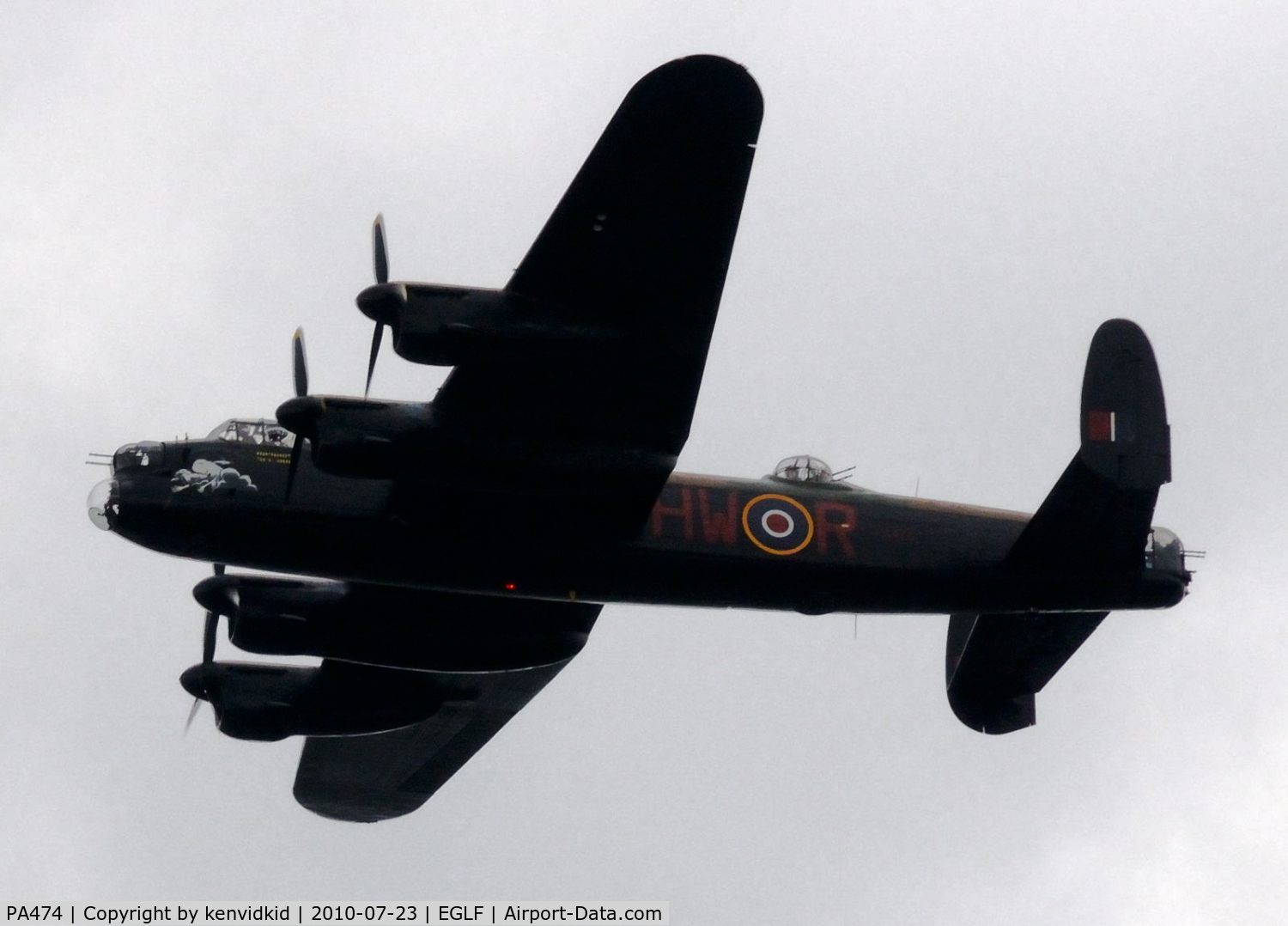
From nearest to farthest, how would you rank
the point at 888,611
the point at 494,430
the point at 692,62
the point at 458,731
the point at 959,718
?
the point at 692,62 < the point at 494,430 < the point at 888,611 < the point at 959,718 < the point at 458,731

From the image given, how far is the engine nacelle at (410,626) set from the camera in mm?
21922

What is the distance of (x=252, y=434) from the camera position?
19.8m

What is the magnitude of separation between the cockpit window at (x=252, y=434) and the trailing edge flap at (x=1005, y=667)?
8.32 meters

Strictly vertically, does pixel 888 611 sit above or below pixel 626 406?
below

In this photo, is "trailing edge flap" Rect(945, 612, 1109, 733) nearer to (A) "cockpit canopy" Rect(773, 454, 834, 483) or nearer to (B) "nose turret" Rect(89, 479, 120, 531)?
(A) "cockpit canopy" Rect(773, 454, 834, 483)

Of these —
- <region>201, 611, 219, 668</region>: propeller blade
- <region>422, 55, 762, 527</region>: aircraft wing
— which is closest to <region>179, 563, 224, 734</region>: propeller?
<region>201, 611, 219, 668</region>: propeller blade

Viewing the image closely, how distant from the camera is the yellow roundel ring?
2014 cm

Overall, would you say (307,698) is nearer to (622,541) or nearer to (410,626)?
(410,626)

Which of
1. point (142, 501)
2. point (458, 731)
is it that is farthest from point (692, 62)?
point (458, 731)

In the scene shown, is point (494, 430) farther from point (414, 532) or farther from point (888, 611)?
point (888, 611)

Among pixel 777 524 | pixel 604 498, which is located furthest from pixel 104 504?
pixel 777 524

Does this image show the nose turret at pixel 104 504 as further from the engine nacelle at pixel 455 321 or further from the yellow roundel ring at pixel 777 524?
the yellow roundel ring at pixel 777 524

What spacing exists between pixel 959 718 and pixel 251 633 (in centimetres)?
872

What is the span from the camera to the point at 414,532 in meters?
19.6
